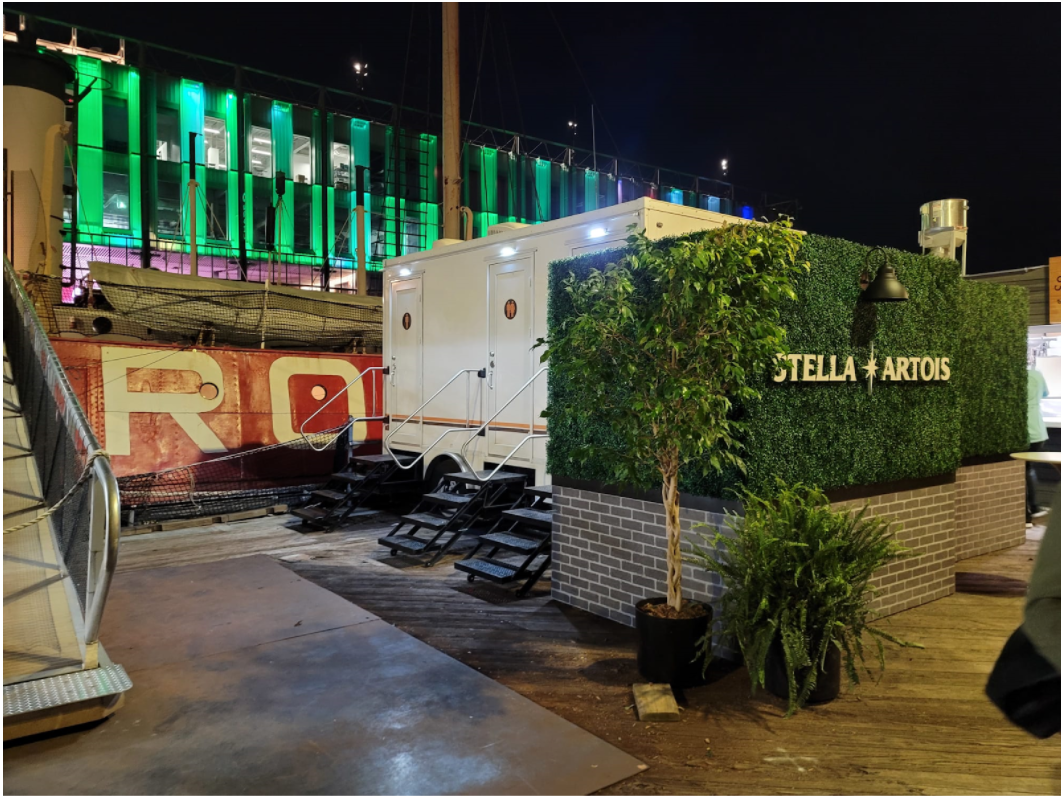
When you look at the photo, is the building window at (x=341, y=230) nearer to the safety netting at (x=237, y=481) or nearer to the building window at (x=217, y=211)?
the building window at (x=217, y=211)

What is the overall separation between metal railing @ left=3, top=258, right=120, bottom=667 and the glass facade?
13.7 meters

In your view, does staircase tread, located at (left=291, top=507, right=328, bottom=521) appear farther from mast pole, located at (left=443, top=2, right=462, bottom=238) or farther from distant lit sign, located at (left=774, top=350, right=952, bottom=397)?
distant lit sign, located at (left=774, top=350, right=952, bottom=397)

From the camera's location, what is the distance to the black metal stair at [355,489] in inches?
354

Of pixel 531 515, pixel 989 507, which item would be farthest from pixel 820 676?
pixel 989 507

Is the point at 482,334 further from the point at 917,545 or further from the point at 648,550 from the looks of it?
the point at 917,545

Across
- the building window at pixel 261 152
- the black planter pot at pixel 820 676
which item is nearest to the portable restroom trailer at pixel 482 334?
the black planter pot at pixel 820 676

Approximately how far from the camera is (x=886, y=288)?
5.01 meters

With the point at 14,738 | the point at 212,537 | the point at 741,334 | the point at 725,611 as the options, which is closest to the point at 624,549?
the point at 725,611

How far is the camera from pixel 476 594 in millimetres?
6156

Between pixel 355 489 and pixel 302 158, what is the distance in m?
22.3

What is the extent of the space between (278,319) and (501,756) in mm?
10001

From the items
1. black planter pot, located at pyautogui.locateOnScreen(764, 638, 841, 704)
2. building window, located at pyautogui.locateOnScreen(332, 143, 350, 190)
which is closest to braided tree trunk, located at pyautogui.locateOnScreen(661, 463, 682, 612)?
black planter pot, located at pyautogui.locateOnScreen(764, 638, 841, 704)

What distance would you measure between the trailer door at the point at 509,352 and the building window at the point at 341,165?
22.3 m

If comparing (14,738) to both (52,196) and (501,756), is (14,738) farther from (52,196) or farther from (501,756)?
(52,196)
